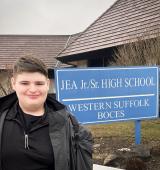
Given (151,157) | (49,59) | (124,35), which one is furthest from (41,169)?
(49,59)

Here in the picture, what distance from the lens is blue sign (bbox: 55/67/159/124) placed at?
717 centimetres

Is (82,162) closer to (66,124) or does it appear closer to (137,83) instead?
(66,124)

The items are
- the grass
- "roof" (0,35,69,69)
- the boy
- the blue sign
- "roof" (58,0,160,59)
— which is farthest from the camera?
"roof" (0,35,69,69)

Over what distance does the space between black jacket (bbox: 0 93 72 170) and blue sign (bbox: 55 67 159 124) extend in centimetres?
439

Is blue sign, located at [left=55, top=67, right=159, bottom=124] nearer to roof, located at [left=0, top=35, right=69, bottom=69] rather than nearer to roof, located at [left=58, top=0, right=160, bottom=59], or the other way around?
roof, located at [left=58, top=0, right=160, bottom=59]

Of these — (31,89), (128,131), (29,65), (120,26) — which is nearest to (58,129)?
(31,89)

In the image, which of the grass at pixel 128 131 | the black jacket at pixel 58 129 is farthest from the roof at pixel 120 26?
the black jacket at pixel 58 129

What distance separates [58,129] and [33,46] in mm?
28375

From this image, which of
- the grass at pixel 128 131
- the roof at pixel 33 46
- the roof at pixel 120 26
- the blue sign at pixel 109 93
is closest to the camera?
the blue sign at pixel 109 93

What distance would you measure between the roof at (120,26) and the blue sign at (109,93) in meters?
3.34

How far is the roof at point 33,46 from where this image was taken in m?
28.1

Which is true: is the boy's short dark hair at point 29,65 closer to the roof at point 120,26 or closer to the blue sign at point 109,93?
the blue sign at point 109,93

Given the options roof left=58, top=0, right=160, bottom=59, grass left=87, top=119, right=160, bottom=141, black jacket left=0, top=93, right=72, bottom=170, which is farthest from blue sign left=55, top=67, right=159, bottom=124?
black jacket left=0, top=93, right=72, bottom=170

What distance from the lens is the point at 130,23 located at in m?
14.4
